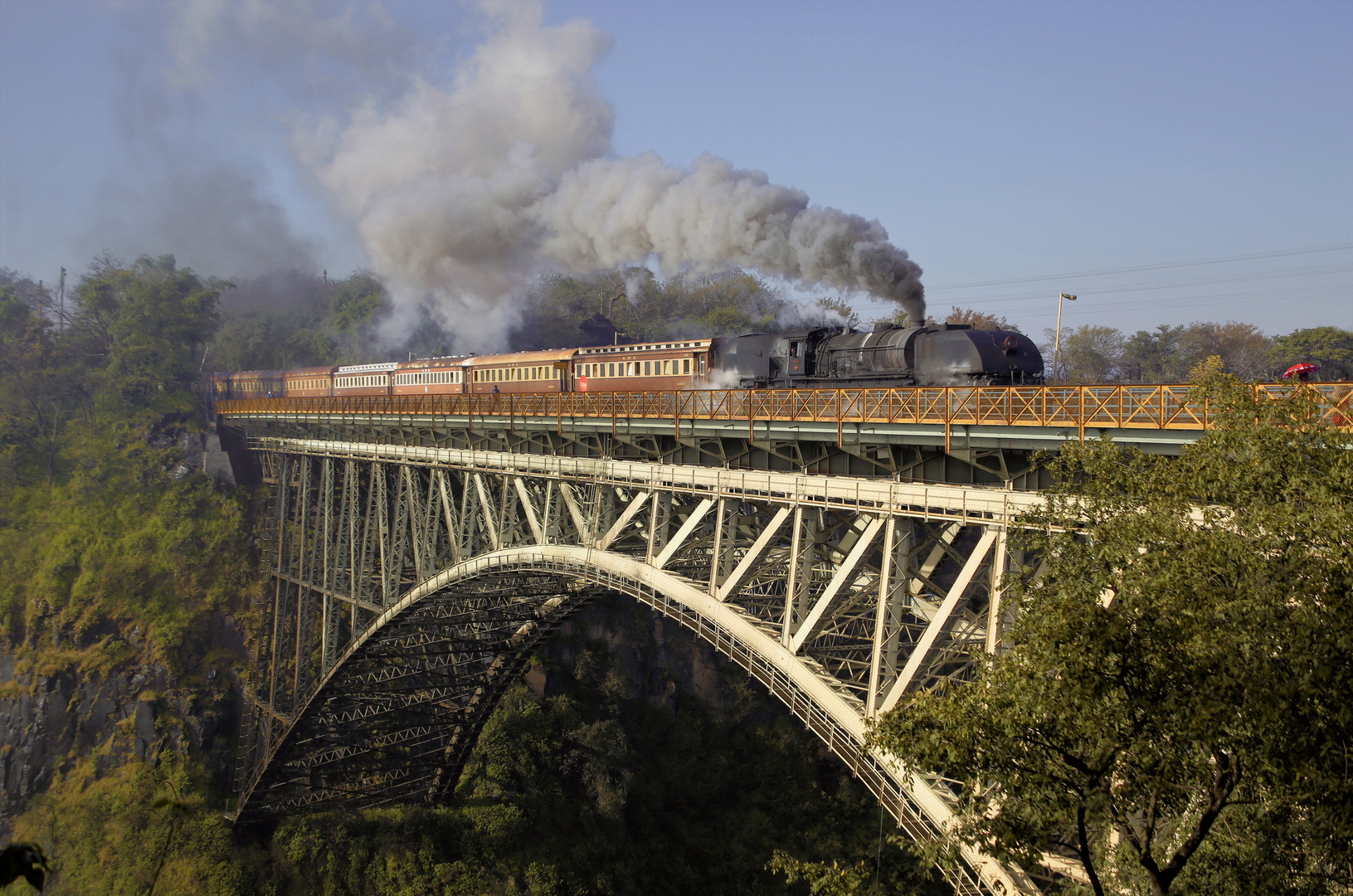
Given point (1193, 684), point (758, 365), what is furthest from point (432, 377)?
point (1193, 684)

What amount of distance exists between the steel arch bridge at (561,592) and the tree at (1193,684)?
0.81 metres

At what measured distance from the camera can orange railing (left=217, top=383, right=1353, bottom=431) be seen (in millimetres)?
9977

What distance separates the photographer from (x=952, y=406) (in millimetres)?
12008

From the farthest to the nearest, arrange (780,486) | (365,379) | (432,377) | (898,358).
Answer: (365,379) < (432,377) < (898,358) < (780,486)

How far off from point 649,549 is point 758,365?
651cm

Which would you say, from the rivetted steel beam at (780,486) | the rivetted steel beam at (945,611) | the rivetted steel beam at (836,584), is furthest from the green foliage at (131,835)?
the rivetted steel beam at (945,611)

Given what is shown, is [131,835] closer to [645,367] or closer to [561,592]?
[561,592]

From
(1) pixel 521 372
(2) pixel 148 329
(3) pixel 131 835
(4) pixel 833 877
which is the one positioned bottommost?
(3) pixel 131 835

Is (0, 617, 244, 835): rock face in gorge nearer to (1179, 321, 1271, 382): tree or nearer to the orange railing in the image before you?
the orange railing

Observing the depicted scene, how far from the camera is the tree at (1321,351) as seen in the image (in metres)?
39.6

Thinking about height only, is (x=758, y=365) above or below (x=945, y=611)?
above

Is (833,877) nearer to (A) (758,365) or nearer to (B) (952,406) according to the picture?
(B) (952,406)

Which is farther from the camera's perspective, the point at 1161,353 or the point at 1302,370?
the point at 1161,353

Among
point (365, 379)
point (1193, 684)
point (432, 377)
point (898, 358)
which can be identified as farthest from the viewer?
point (365, 379)
